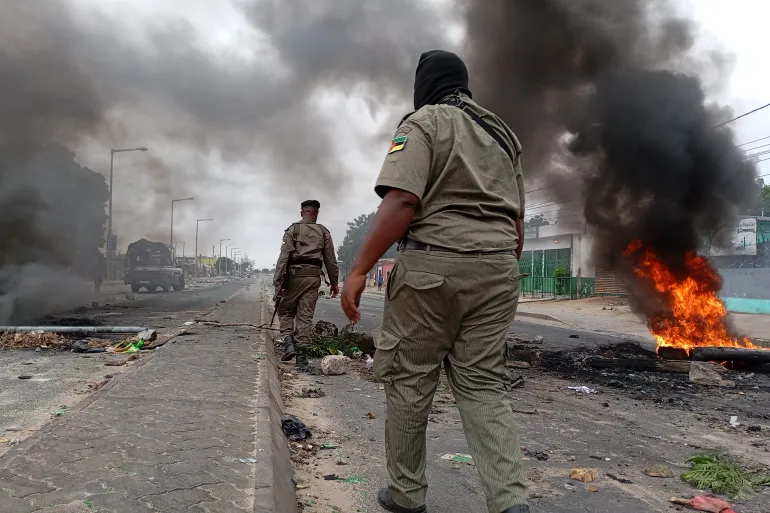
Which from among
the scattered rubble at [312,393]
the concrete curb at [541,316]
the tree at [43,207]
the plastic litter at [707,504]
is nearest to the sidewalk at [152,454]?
the scattered rubble at [312,393]

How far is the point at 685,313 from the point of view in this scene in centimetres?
865

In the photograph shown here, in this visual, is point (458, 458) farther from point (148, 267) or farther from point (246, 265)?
point (246, 265)

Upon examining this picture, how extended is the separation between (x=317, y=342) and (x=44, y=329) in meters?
3.48

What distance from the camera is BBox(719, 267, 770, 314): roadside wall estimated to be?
47.2ft

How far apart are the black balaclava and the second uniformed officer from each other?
3.78m

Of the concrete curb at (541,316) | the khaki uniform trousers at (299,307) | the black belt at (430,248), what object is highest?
the black belt at (430,248)

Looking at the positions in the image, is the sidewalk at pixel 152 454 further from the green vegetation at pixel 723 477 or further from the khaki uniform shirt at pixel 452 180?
the green vegetation at pixel 723 477

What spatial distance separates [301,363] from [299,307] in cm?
60

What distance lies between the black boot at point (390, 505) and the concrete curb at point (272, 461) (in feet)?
1.10

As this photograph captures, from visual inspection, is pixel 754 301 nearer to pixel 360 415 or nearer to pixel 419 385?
pixel 360 415

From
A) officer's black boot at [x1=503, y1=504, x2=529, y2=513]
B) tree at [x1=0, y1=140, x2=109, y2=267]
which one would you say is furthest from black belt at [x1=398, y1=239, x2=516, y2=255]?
tree at [x1=0, y1=140, x2=109, y2=267]

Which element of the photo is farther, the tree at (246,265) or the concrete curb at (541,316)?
the tree at (246,265)

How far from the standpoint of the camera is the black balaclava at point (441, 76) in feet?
6.63

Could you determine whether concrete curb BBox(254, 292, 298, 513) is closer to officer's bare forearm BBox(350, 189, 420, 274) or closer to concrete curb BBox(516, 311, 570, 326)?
officer's bare forearm BBox(350, 189, 420, 274)
